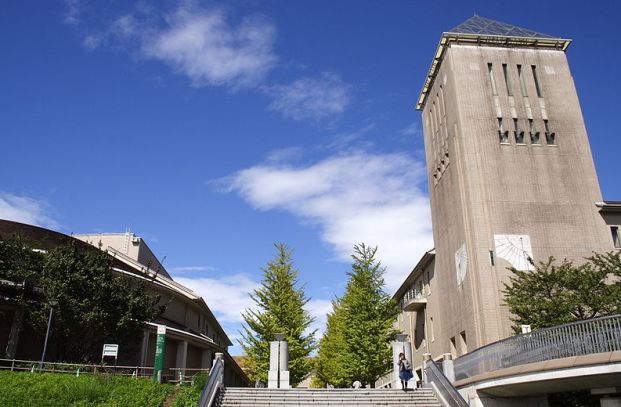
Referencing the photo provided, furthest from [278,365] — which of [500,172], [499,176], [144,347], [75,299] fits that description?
[500,172]

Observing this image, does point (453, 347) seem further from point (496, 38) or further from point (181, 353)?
point (496, 38)

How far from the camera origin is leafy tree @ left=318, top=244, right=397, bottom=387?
33.8m

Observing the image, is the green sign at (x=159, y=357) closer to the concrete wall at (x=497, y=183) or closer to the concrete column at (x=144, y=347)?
the concrete column at (x=144, y=347)

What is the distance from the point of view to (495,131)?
1315 inches

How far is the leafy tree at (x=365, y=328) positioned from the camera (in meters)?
33.8

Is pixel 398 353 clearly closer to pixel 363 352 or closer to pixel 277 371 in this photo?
pixel 277 371

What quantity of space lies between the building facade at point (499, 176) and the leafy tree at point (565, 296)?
4055 mm

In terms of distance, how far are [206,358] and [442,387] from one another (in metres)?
22.1

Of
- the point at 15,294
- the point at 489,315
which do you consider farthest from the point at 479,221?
the point at 15,294

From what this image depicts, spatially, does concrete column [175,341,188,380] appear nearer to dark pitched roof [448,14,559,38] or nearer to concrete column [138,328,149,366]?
concrete column [138,328,149,366]

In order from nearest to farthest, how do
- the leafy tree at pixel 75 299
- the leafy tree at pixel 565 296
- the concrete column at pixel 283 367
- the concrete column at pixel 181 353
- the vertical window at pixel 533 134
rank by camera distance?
the leafy tree at pixel 565 296, the concrete column at pixel 283 367, the leafy tree at pixel 75 299, the concrete column at pixel 181 353, the vertical window at pixel 533 134

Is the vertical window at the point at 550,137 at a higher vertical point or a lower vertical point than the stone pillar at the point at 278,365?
higher

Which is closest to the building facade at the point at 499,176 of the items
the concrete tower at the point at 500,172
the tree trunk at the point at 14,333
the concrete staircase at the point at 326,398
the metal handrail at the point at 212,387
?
the concrete tower at the point at 500,172

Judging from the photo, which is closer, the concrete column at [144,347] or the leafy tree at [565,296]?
the leafy tree at [565,296]
